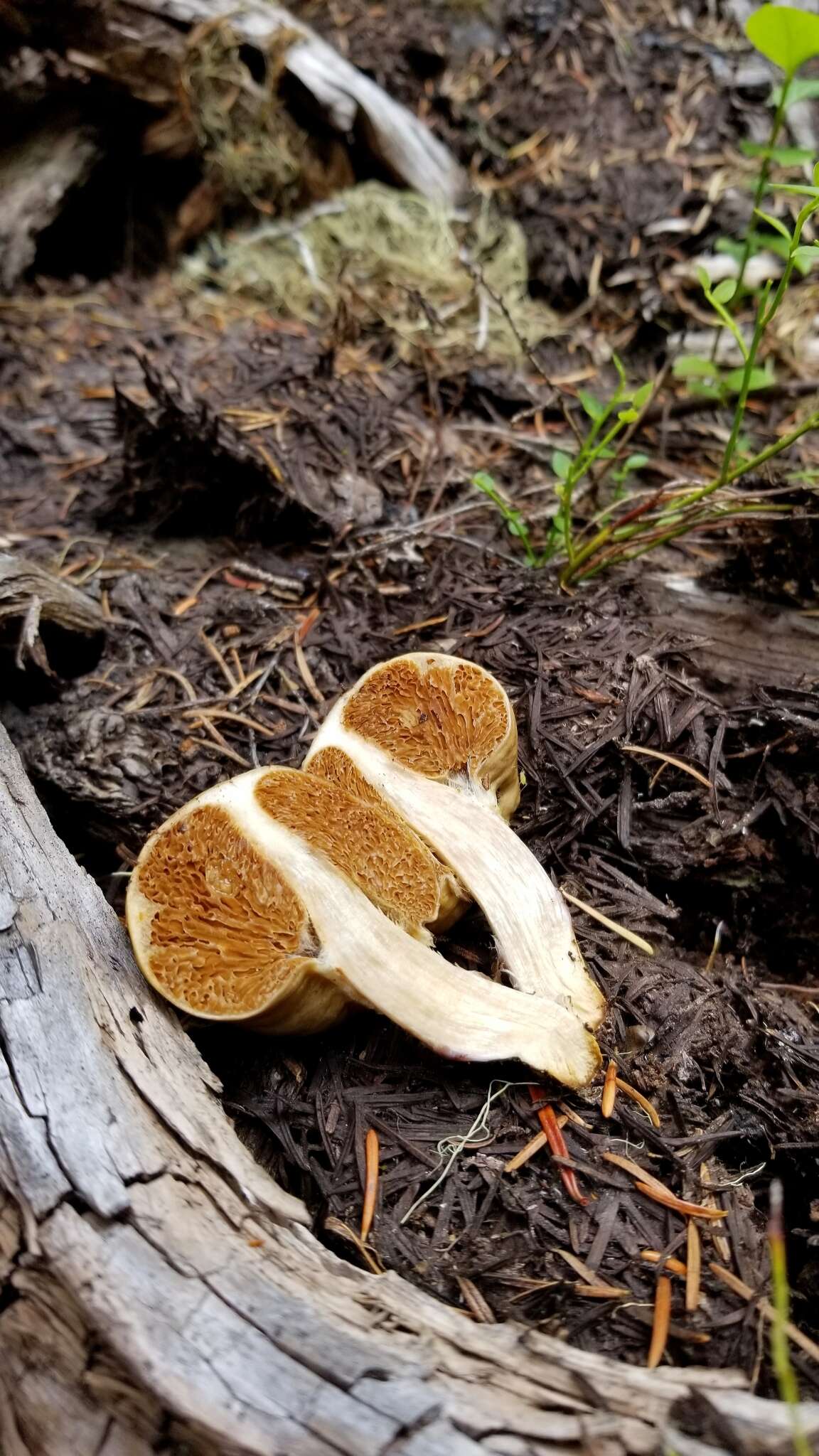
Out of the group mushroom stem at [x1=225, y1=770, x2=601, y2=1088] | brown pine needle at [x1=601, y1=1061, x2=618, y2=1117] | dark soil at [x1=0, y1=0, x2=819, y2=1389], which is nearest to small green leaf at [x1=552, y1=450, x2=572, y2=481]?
dark soil at [x1=0, y1=0, x2=819, y2=1389]

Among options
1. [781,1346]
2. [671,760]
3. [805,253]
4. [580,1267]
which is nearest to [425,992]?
[580,1267]

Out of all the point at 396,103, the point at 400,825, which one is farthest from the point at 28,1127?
the point at 396,103

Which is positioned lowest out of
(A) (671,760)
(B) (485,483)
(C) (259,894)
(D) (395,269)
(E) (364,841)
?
(A) (671,760)

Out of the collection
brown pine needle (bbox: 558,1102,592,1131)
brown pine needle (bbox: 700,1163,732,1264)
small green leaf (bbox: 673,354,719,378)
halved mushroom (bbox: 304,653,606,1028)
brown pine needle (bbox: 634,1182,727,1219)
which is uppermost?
small green leaf (bbox: 673,354,719,378)

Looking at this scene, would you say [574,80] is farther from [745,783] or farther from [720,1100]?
[720,1100]

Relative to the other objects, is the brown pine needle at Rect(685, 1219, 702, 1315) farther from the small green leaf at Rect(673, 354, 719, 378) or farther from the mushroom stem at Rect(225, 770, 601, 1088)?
the small green leaf at Rect(673, 354, 719, 378)

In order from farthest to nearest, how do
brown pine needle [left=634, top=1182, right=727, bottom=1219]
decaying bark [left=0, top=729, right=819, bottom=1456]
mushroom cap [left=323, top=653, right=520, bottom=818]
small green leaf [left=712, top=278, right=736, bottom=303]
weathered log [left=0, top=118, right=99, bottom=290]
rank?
weathered log [left=0, top=118, right=99, bottom=290]
small green leaf [left=712, top=278, right=736, bottom=303]
mushroom cap [left=323, top=653, right=520, bottom=818]
brown pine needle [left=634, top=1182, right=727, bottom=1219]
decaying bark [left=0, top=729, right=819, bottom=1456]

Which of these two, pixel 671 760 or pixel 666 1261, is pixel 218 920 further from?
pixel 671 760
